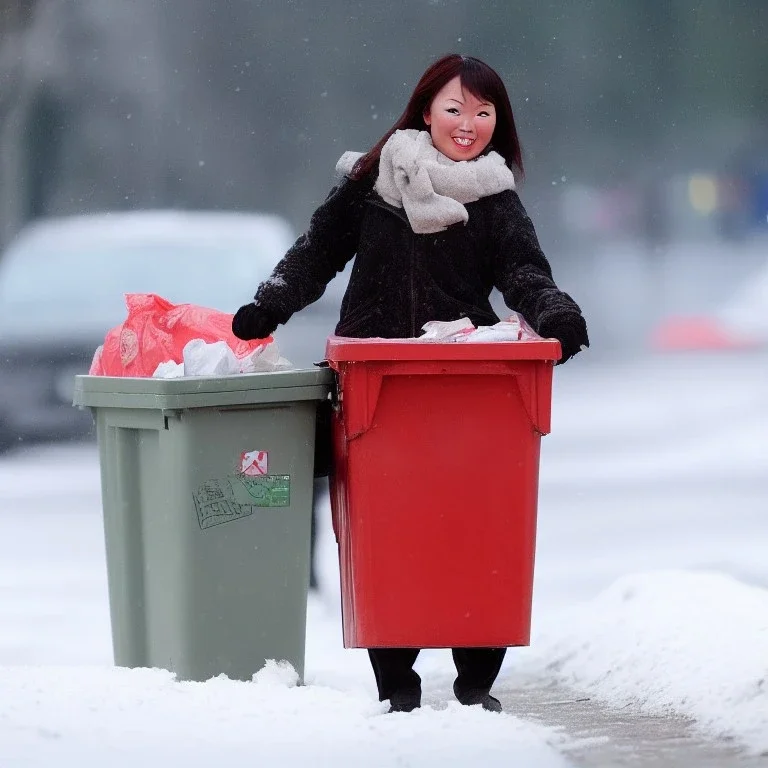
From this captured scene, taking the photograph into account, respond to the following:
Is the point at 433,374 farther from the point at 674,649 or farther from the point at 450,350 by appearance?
the point at 674,649

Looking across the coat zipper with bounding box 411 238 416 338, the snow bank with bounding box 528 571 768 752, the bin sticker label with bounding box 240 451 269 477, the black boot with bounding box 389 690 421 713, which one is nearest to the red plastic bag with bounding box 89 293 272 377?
the bin sticker label with bounding box 240 451 269 477

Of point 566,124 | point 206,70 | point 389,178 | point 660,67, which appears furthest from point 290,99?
point 389,178

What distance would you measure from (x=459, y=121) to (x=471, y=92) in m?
0.09

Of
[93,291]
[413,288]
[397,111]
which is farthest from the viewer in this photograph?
[397,111]

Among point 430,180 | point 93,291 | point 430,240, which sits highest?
point 430,180

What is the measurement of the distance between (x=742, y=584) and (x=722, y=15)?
37.2 feet

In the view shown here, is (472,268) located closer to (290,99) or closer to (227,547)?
(227,547)

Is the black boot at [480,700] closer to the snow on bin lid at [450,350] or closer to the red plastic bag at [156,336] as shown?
the snow on bin lid at [450,350]

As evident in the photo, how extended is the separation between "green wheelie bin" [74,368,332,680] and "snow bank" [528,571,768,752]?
1.28 metres

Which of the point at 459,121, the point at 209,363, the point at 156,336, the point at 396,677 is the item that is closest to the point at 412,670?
the point at 396,677

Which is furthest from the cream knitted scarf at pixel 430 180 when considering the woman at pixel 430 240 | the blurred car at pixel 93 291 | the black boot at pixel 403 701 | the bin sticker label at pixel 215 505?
the blurred car at pixel 93 291

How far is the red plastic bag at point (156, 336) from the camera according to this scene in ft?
14.3

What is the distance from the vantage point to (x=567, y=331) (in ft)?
13.3

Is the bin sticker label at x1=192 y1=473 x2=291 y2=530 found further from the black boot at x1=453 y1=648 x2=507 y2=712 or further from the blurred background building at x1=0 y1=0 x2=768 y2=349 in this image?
the blurred background building at x1=0 y1=0 x2=768 y2=349
